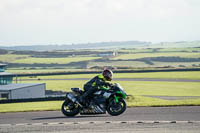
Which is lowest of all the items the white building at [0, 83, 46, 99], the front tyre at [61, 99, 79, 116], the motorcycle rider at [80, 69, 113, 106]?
the white building at [0, 83, 46, 99]

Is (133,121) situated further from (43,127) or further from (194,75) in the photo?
(194,75)

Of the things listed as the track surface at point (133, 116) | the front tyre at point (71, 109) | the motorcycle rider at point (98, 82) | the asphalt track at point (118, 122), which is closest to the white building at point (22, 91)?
the track surface at point (133, 116)

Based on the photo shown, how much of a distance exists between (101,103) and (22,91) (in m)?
40.6

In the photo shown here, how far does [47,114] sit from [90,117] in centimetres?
268

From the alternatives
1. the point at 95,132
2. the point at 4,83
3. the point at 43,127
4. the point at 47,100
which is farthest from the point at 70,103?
the point at 4,83

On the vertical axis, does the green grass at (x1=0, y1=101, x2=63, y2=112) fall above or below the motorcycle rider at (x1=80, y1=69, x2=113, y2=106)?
below

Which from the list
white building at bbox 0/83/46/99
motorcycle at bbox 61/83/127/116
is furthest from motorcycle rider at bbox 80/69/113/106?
white building at bbox 0/83/46/99

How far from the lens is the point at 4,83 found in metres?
60.2

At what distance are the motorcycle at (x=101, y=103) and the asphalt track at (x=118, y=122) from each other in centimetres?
26

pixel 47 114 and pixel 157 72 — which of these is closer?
pixel 47 114

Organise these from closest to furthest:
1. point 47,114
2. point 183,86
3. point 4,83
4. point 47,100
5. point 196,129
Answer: point 196,129 → point 47,114 → point 47,100 → point 4,83 → point 183,86

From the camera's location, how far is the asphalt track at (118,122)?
41.2 feet

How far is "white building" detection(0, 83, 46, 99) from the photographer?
52781mm

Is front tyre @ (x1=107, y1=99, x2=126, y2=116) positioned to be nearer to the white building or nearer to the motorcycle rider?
the motorcycle rider
